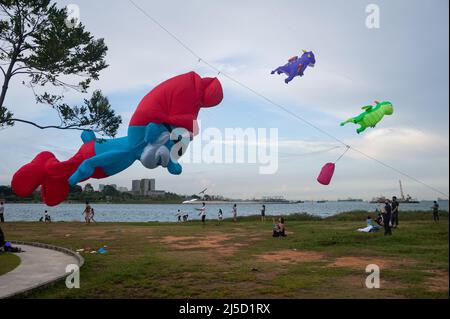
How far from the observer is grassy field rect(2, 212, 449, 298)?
9.91 meters

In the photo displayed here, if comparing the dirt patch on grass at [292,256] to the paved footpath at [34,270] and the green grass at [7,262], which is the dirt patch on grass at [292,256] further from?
the green grass at [7,262]

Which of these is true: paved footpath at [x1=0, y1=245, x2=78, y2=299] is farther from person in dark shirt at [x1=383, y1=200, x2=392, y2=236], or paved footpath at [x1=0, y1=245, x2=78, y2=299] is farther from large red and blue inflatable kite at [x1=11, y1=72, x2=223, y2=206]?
person in dark shirt at [x1=383, y1=200, x2=392, y2=236]

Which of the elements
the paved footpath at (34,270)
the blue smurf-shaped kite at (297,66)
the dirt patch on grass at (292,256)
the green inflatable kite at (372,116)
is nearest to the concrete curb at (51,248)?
the paved footpath at (34,270)

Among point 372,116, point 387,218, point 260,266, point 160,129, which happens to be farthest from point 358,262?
point 160,129

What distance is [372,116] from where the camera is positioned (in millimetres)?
13812

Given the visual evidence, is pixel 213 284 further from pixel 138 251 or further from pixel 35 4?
pixel 35 4

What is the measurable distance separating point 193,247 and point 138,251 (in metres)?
2.58

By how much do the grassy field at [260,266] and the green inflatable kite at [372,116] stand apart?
4.75 meters

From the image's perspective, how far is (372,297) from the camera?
9.18m

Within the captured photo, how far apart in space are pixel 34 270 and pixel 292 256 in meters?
9.02

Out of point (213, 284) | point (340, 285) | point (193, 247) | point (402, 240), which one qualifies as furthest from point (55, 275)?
point (402, 240)

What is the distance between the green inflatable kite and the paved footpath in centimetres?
1078

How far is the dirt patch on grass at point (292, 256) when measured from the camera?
14.5m
